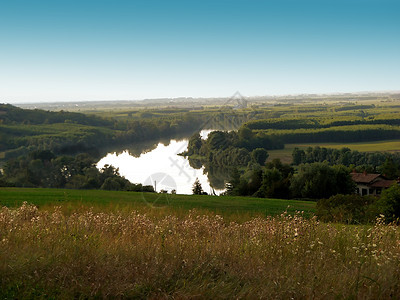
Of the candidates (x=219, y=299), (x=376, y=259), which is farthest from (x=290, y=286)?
(x=376, y=259)

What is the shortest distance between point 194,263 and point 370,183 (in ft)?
142

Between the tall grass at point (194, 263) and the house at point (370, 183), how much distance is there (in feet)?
131

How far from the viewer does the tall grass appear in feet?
13.9

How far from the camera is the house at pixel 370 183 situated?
141ft

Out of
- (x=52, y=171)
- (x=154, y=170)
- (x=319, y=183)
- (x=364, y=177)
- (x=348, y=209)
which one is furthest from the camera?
(x=52, y=171)

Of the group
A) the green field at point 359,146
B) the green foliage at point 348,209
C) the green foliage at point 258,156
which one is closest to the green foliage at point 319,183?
the green foliage at point 258,156

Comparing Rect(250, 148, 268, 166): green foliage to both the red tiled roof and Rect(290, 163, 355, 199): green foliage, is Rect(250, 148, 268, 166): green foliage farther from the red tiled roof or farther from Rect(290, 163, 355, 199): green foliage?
the red tiled roof

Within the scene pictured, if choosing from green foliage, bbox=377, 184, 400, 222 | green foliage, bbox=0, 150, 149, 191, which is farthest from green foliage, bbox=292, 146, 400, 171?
green foliage, bbox=377, 184, 400, 222

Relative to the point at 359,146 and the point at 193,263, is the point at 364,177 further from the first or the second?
the point at 193,263

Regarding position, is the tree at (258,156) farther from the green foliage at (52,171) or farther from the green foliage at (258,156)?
the green foliage at (52,171)

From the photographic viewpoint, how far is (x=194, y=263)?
4.96 meters

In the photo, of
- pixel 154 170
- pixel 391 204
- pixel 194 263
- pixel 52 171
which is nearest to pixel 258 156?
pixel 154 170

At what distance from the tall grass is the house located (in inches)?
1577

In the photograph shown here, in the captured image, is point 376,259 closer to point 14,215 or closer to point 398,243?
point 398,243
